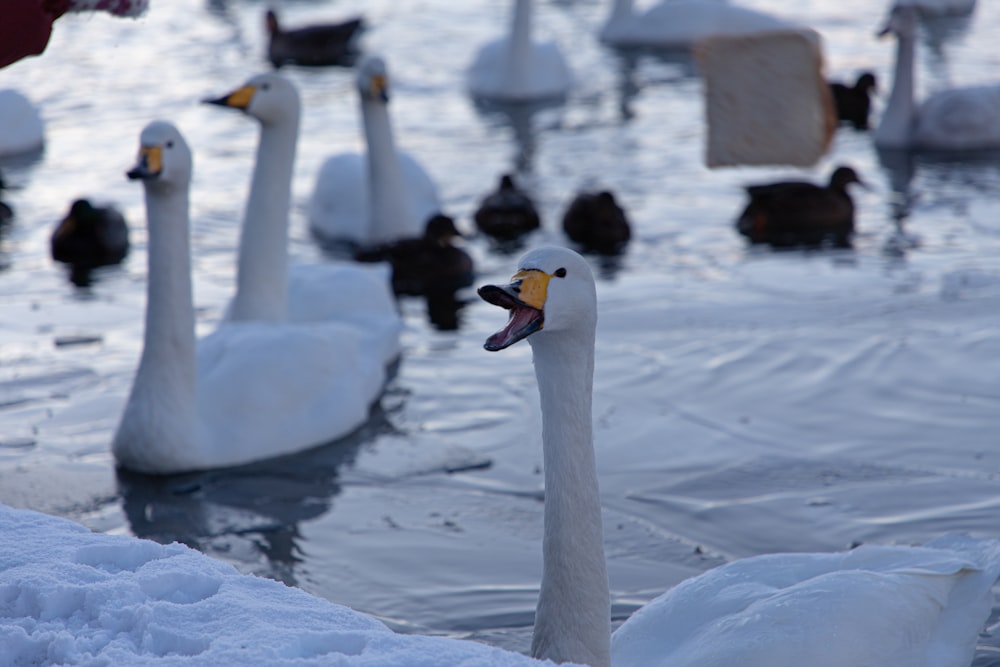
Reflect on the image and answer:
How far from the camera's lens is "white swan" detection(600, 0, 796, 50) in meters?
20.1

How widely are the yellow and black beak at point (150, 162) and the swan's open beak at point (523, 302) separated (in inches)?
132

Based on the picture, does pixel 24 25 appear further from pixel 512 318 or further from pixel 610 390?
pixel 610 390

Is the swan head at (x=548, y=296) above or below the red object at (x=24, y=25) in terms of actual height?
below

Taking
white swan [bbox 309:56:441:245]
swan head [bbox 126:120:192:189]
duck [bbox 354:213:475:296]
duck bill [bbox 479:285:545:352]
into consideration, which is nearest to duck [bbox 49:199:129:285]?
white swan [bbox 309:56:441:245]

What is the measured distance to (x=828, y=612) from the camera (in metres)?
4.05

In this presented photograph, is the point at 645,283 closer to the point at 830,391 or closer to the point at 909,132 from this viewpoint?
the point at 830,391

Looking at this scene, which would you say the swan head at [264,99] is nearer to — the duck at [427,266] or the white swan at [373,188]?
the duck at [427,266]

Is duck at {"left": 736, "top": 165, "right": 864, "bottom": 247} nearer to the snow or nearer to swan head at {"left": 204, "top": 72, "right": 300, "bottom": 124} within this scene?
swan head at {"left": 204, "top": 72, "right": 300, "bottom": 124}

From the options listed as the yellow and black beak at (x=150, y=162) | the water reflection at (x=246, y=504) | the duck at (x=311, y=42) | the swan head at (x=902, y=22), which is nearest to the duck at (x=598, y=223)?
the water reflection at (x=246, y=504)

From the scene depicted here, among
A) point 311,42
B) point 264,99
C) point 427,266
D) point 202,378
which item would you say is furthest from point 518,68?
point 202,378

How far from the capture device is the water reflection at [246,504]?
628cm

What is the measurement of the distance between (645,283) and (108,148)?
22.2 ft

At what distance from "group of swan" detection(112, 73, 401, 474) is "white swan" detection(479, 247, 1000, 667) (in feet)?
10.7

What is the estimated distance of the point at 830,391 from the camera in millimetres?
8125
